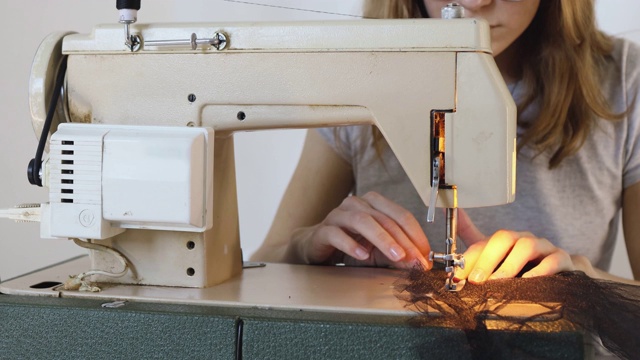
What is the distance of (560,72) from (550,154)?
16 centimetres

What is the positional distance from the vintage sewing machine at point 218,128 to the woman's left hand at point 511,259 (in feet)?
0.23

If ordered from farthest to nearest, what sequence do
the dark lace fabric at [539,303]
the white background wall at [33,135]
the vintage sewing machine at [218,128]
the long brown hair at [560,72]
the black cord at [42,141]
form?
the white background wall at [33,135], the long brown hair at [560,72], the black cord at [42,141], the vintage sewing machine at [218,128], the dark lace fabric at [539,303]

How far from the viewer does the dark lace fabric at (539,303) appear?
0.96 meters

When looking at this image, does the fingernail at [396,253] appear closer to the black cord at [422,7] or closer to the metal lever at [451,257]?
the metal lever at [451,257]

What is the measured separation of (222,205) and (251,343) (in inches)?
11.0

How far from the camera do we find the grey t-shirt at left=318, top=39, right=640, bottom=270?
1.67m

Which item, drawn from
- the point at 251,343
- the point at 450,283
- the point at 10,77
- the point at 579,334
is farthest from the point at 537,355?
the point at 10,77

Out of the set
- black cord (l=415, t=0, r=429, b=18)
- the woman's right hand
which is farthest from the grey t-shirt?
the woman's right hand

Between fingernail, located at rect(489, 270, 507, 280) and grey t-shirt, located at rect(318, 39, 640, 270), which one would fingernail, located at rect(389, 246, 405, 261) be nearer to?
fingernail, located at rect(489, 270, 507, 280)

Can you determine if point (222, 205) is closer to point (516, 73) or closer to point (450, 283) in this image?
point (450, 283)

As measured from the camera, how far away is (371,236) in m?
1.27

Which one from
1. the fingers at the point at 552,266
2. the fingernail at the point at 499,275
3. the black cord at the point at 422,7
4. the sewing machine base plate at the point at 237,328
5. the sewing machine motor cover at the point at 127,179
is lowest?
the sewing machine base plate at the point at 237,328

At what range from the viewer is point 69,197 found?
1.14 metres

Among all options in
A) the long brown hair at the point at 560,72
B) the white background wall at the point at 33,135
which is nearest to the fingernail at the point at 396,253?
the long brown hair at the point at 560,72
